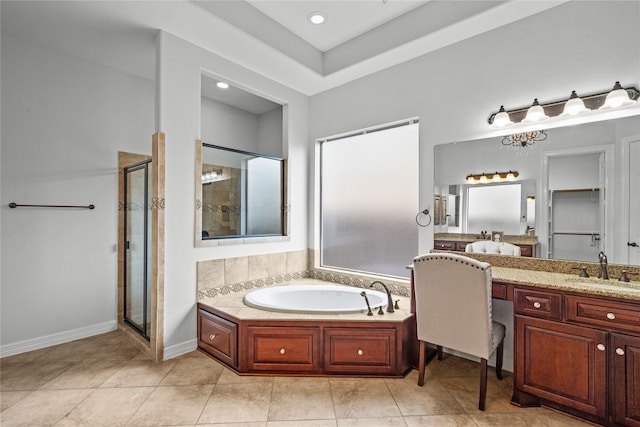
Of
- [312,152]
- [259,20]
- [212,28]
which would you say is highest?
[259,20]

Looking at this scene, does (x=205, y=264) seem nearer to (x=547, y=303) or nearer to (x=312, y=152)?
(x=312, y=152)

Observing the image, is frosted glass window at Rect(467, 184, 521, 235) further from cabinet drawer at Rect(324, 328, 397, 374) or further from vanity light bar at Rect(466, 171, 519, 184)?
cabinet drawer at Rect(324, 328, 397, 374)

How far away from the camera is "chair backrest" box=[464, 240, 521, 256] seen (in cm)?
256

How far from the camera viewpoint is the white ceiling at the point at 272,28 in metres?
2.45

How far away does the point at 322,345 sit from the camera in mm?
2490

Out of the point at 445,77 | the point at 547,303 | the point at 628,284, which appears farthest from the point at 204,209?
the point at 628,284

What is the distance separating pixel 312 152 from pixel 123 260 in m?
2.56

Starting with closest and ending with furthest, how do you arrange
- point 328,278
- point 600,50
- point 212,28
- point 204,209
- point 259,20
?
point 600,50
point 212,28
point 259,20
point 204,209
point 328,278

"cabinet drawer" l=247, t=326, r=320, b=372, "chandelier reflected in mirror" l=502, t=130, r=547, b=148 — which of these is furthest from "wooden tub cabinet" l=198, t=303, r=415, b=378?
"chandelier reflected in mirror" l=502, t=130, r=547, b=148

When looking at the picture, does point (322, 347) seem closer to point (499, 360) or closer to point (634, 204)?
point (499, 360)

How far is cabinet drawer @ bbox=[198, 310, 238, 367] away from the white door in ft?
9.50

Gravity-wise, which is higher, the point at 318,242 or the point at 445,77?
the point at 445,77

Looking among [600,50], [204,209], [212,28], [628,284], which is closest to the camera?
[628,284]

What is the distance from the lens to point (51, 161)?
3.01m
